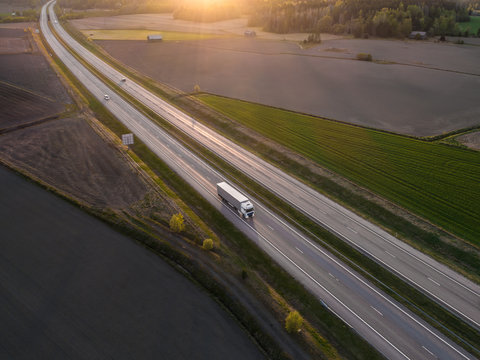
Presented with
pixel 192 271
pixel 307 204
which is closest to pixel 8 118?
pixel 192 271

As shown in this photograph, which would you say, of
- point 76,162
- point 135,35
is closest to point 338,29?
point 135,35

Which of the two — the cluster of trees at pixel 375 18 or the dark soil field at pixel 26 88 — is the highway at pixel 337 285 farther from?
the cluster of trees at pixel 375 18

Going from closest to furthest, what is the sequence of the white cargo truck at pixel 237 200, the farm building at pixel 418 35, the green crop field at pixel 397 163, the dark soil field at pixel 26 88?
the white cargo truck at pixel 237 200
the green crop field at pixel 397 163
the dark soil field at pixel 26 88
the farm building at pixel 418 35

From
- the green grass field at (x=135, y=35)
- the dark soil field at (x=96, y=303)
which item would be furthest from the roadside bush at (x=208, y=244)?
the green grass field at (x=135, y=35)

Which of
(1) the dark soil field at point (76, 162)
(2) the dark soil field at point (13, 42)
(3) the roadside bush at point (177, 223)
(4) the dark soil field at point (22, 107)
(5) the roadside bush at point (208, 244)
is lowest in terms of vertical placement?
(5) the roadside bush at point (208, 244)

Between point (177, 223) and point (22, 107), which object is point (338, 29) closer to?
point (22, 107)

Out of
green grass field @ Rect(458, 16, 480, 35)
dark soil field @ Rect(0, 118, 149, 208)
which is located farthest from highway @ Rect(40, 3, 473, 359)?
green grass field @ Rect(458, 16, 480, 35)
